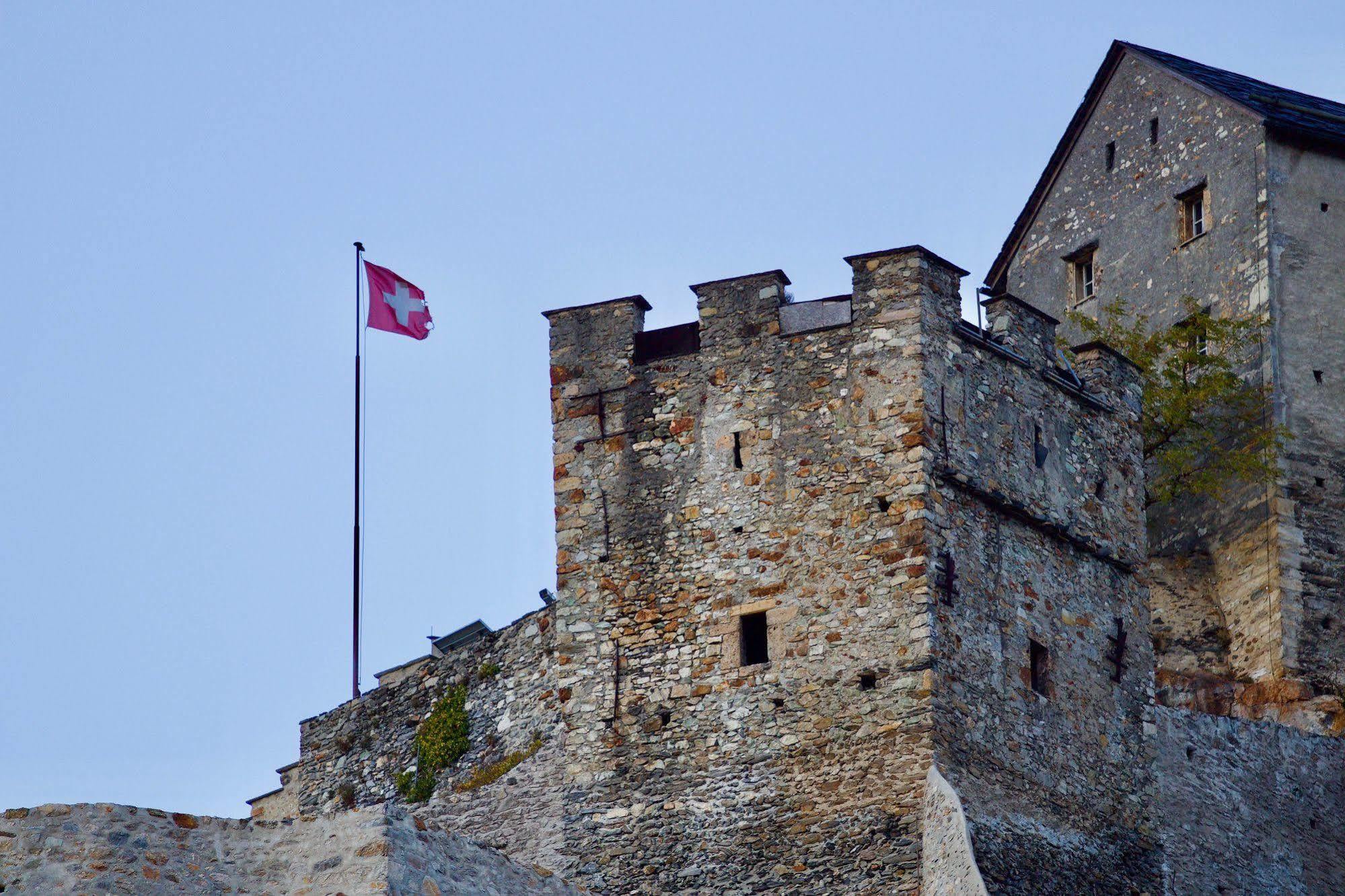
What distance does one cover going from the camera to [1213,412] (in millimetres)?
35344

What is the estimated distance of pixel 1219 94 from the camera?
122 feet

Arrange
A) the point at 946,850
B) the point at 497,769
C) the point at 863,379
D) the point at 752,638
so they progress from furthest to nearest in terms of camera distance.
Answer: the point at 497,769 → the point at 863,379 → the point at 752,638 → the point at 946,850

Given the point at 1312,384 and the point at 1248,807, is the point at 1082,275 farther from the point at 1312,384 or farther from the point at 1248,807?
the point at 1248,807

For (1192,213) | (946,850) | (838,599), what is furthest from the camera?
(1192,213)

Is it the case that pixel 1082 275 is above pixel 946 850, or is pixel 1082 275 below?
above

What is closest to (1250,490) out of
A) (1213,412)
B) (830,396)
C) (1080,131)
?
(1213,412)

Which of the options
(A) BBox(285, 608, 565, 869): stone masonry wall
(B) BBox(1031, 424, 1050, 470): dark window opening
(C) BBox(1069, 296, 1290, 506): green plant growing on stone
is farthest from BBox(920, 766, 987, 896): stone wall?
(C) BBox(1069, 296, 1290, 506): green plant growing on stone

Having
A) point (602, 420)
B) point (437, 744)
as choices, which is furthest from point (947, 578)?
point (437, 744)

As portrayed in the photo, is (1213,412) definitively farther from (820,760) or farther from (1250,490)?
(820,760)

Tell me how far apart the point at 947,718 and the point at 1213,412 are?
11.9 m

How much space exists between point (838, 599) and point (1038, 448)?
3.30m

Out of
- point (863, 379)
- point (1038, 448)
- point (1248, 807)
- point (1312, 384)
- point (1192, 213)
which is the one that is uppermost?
point (1192, 213)

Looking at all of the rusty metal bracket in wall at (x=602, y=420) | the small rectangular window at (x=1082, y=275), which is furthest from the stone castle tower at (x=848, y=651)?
the small rectangular window at (x=1082, y=275)

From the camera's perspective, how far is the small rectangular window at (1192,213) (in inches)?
1463
